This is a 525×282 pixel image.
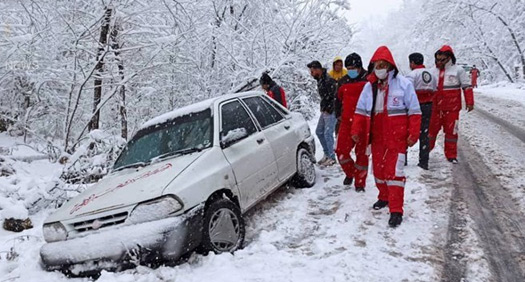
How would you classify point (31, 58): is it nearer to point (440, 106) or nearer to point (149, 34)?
point (149, 34)

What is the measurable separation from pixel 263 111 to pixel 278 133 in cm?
40

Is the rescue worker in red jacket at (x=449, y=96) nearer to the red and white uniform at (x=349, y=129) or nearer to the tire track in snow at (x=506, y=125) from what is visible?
the red and white uniform at (x=349, y=129)

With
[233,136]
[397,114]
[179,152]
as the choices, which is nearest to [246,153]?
[233,136]

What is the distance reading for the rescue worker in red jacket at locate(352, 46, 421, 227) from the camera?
421 centimetres

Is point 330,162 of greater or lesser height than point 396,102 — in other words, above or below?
below

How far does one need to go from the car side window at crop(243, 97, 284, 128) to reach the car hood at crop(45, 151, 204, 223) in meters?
1.45

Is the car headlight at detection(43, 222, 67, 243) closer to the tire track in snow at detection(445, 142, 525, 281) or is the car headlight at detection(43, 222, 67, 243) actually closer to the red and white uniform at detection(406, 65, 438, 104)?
the tire track in snow at detection(445, 142, 525, 281)

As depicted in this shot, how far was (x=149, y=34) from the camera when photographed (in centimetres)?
805

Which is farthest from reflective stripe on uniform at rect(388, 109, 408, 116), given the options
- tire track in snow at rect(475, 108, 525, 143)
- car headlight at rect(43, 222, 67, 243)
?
tire track in snow at rect(475, 108, 525, 143)

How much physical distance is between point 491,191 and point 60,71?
23.9 feet

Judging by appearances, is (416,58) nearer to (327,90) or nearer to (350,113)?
(327,90)

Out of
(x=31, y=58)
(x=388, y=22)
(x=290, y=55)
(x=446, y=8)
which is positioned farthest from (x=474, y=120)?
(x=388, y=22)

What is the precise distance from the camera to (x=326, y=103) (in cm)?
673

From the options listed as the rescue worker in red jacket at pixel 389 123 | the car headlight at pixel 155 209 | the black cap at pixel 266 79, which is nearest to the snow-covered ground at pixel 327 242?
the rescue worker in red jacket at pixel 389 123
